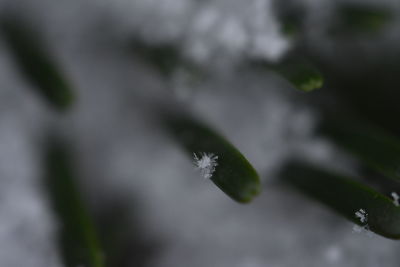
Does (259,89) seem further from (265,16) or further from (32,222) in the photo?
(32,222)

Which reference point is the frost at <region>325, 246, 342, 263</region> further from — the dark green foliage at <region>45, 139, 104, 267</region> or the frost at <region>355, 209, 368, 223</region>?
the dark green foliage at <region>45, 139, 104, 267</region>

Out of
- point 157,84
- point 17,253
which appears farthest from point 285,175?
point 17,253

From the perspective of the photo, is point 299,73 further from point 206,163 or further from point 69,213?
point 69,213

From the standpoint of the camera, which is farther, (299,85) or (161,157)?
(161,157)

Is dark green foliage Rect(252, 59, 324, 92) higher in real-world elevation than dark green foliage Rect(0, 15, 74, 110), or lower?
higher

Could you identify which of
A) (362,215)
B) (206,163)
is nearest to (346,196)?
(362,215)

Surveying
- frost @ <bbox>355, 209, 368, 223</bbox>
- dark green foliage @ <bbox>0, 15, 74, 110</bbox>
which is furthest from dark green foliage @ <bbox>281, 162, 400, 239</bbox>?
dark green foliage @ <bbox>0, 15, 74, 110</bbox>
